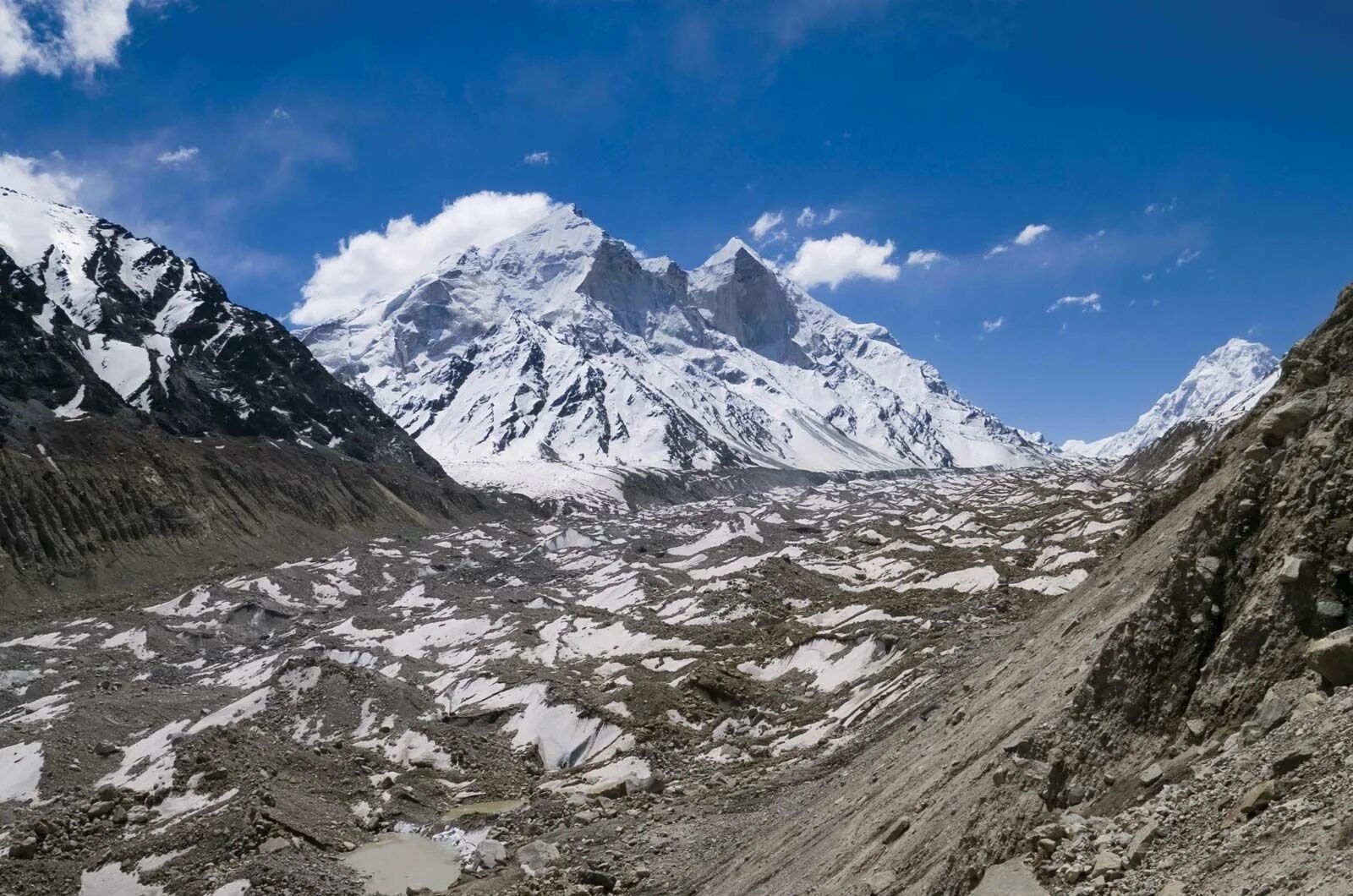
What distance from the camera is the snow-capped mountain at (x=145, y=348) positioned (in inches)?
4375

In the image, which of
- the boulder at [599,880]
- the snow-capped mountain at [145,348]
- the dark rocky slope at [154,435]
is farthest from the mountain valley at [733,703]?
the snow-capped mountain at [145,348]

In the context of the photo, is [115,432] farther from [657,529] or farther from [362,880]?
[362,880]

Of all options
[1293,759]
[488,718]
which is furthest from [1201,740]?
[488,718]

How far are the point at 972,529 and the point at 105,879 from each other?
6435 cm

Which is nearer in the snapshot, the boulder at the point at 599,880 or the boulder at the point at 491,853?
the boulder at the point at 599,880

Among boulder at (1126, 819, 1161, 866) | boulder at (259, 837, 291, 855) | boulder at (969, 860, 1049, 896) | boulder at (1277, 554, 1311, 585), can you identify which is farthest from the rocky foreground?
boulder at (1126, 819, 1161, 866)

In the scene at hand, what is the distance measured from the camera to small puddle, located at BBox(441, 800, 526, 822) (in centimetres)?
2453

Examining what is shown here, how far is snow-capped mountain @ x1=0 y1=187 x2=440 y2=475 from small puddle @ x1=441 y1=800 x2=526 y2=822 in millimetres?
99772

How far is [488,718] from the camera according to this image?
3247cm

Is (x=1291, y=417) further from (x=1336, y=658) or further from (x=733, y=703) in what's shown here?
(x=733, y=703)

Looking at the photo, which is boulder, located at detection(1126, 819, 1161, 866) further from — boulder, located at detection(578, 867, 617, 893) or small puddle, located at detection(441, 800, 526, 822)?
small puddle, located at detection(441, 800, 526, 822)

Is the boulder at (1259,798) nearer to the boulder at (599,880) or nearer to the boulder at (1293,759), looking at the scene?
the boulder at (1293,759)

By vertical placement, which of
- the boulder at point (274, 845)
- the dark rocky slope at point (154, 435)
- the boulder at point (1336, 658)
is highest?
the dark rocky slope at point (154, 435)

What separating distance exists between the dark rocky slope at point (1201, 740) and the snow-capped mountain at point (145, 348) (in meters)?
116
